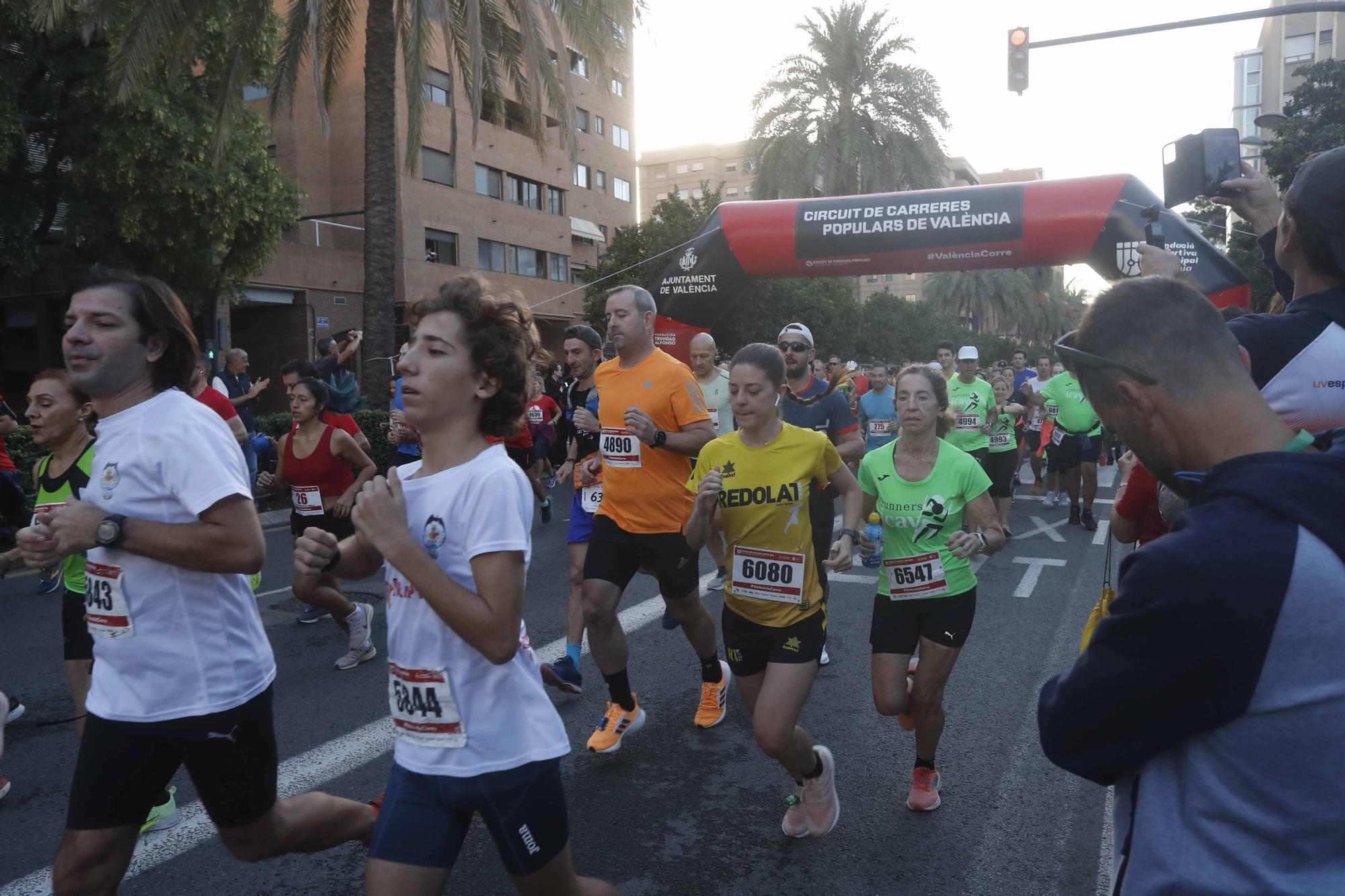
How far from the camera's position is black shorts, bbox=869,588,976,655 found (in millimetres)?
3875

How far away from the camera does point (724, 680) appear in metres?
5.03

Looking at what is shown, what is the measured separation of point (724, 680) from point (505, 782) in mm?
3076

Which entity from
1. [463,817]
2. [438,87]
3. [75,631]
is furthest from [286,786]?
[438,87]

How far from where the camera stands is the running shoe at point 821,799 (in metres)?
3.62

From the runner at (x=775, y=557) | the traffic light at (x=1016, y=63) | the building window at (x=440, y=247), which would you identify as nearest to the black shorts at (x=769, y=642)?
the runner at (x=775, y=557)

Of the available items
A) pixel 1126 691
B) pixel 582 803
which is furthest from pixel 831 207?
pixel 1126 691

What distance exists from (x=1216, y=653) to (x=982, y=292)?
4821cm

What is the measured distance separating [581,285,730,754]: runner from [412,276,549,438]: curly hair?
217 cm

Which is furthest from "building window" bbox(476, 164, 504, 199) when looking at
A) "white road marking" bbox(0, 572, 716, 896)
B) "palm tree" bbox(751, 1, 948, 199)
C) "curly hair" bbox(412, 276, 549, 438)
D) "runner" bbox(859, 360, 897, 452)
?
"curly hair" bbox(412, 276, 549, 438)

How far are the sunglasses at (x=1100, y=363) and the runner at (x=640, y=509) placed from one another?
9.82ft

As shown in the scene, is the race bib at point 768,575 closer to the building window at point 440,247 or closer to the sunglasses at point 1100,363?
the sunglasses at point 1100,363

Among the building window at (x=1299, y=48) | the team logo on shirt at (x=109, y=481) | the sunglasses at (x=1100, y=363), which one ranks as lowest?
the team logo on shirt at (x=109, y=481)

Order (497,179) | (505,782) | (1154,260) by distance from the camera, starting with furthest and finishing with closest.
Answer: (497,179) → (1154,260) → (505,782)

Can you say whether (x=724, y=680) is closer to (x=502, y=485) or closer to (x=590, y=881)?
(x=590, y=881)
